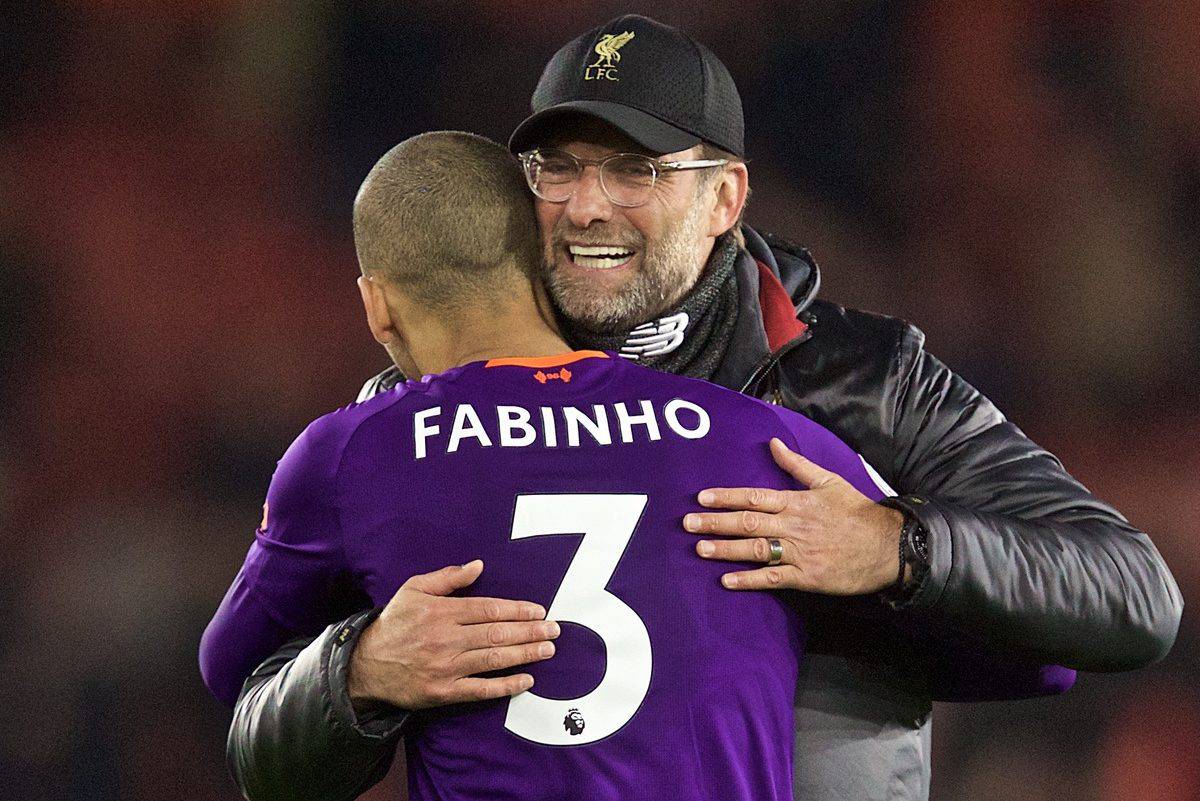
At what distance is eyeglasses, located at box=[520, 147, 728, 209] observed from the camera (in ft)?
7.16

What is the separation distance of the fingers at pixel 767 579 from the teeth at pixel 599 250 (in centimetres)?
69

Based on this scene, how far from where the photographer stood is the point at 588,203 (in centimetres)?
220

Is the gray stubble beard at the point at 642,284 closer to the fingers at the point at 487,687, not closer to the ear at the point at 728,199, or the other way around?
the ear at the point at 728,199

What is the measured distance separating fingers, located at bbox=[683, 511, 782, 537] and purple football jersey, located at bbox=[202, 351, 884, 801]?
0.02 meters

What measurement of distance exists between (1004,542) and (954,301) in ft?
8.66

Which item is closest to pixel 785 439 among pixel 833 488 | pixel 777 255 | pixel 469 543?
pixel 833 488

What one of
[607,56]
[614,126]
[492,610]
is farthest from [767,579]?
[607,56]

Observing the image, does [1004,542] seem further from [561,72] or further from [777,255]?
[561,72]

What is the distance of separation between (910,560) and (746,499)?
0.24m

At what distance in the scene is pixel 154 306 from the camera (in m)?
4.25

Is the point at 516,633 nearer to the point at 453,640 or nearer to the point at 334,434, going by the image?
the point at 453,640

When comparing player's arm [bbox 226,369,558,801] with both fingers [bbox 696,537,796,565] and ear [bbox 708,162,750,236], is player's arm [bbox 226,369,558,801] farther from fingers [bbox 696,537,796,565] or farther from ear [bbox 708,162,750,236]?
ear [bbox 708,162,750,236]

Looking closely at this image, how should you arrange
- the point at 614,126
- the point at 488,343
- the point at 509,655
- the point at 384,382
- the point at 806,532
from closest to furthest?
the point at 509,655
the point at 806,532
the point at 488,343
the point at 614,126
the point at 384,382

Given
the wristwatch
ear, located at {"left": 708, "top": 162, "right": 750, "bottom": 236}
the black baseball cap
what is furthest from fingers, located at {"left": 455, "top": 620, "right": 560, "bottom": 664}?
ear, located at {"left": 708, "top": 162, "right": 750, "bottom": 236}
